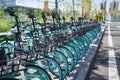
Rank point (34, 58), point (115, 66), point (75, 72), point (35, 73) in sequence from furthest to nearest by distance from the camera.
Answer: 1. point (115, 66)
2. point (75, 72)
3. point (34, 58)
4. point (35, 73)

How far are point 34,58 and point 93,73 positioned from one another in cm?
274

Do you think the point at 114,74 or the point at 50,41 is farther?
the point at 114,74

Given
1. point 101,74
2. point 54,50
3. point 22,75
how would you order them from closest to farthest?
point 22,75 → point 54,50 → point 101,74

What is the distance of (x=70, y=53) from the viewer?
221 inches

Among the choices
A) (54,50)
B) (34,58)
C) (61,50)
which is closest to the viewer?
(34,58)

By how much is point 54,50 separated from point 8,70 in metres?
1.99

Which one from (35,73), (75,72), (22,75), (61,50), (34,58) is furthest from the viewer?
(75,72)

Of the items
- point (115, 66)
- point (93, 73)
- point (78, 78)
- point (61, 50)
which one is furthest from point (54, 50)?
point (115, 66)

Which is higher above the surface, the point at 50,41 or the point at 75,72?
the point at 50,41

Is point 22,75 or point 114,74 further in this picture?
point 114,74

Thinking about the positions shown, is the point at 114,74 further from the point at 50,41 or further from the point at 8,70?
the point at 8,70

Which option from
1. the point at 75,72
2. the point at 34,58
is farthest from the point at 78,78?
the point at 34,58

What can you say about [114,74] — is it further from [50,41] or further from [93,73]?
[50,41]

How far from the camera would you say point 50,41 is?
550 centimetres
